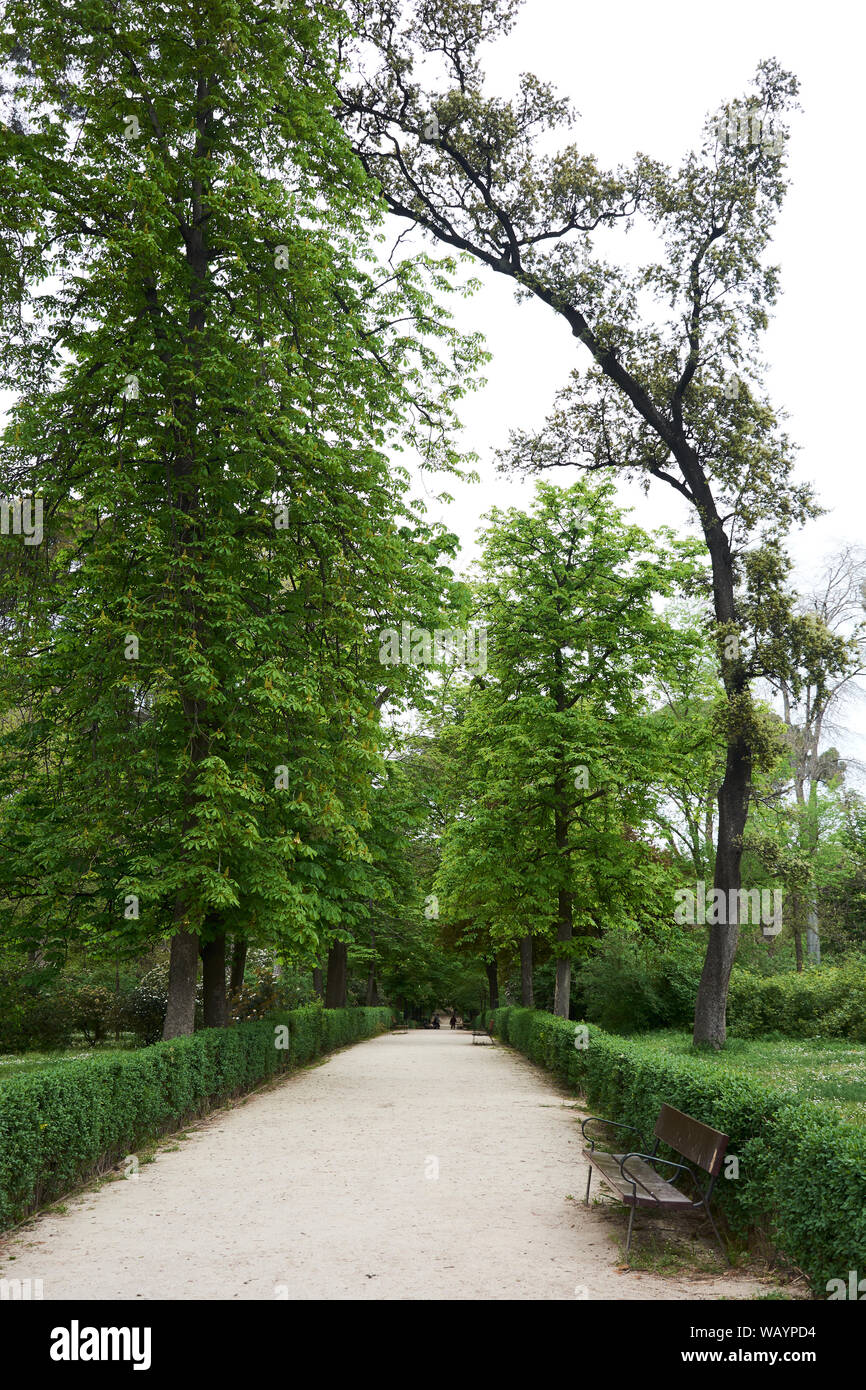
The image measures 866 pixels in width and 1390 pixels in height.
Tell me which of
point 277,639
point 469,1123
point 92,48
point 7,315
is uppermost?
point 92,48

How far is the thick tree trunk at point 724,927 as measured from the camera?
15719 mm

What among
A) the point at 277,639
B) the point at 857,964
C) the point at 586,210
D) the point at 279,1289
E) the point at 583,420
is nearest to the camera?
the point at 279,1289

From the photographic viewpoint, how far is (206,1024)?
1584 cm

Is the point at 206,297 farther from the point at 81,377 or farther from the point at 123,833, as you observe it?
the point at 123,833

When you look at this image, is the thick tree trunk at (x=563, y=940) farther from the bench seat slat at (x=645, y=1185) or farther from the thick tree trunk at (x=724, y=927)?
the bench seat slat at (x=645, y=1185)

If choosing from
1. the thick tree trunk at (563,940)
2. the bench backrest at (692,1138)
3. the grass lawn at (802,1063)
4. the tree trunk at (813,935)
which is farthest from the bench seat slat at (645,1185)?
the tree trunk at (813,935)

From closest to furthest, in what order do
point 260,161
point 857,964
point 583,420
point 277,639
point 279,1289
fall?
point 279,1289
point 277,639
point 260,161
point 583,420
point 857,964

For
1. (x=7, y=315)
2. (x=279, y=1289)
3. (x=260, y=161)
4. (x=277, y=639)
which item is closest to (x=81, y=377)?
(x=7, y=315)

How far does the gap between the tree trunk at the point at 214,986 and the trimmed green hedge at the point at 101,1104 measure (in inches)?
16.7

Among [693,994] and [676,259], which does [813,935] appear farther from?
[676,259]

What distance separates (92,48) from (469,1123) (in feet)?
49.3

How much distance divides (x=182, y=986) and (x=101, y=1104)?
15.3 ft

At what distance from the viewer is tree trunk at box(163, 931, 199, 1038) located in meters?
13.3

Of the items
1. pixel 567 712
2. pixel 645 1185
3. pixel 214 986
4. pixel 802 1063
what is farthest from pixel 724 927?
pixel 645 1185
